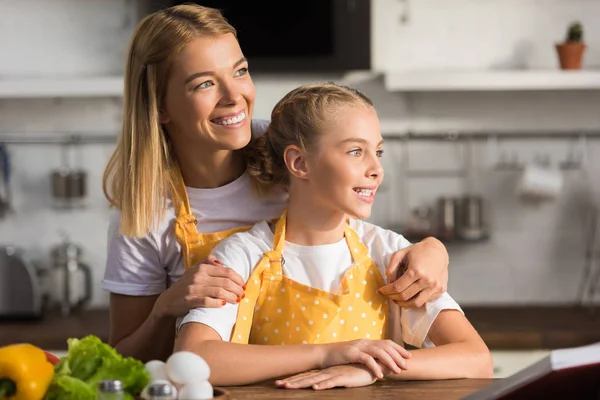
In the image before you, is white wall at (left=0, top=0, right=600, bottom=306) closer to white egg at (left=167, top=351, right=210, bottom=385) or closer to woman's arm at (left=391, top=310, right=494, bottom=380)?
woman's arm at (left=391, top=310, right=494, bottom=380)

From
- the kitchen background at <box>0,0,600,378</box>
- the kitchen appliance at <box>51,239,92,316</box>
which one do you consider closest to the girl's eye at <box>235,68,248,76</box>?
the kitchen background at <box>0,0,600,378</box>

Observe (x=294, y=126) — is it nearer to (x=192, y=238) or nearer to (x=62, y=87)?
(x=192, y=238)

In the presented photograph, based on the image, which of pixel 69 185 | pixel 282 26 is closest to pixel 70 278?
pixel 69 185

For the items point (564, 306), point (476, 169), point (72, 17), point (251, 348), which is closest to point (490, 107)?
point (476, 169)

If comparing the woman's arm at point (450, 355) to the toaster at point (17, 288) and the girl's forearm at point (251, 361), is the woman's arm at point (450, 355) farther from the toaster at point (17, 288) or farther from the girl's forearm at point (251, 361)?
the toaster at point (17, 288)

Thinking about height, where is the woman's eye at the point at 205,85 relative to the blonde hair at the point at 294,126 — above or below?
above

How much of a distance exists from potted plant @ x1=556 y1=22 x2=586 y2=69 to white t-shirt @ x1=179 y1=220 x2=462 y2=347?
5.70 ft

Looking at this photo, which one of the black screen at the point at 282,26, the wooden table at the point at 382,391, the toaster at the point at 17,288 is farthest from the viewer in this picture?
the black screen at the point at 282,26

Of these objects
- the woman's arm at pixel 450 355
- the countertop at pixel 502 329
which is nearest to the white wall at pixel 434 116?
the countertop at pixel 502 329

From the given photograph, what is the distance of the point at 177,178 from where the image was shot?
174 centimetres

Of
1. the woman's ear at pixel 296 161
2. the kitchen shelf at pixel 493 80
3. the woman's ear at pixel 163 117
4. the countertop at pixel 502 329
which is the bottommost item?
the countertop at pixel 502 329

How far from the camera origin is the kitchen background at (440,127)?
327 centimetres

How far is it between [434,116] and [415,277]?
6.08ft

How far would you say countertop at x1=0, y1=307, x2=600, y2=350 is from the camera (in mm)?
2820
